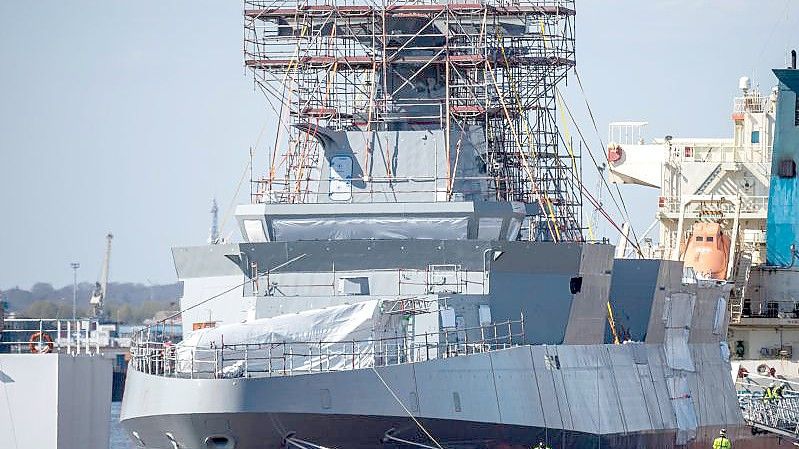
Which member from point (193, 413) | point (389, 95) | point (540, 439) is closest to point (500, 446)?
point (540, 439)

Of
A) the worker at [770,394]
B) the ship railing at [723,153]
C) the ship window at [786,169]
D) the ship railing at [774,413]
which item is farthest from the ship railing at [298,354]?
the ship railing at [723,153]

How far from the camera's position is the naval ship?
33281mm

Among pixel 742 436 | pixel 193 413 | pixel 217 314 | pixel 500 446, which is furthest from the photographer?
pixel 742 436

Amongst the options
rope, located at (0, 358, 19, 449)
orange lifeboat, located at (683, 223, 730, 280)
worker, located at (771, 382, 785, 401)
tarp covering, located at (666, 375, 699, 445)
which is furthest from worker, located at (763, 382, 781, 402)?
rope, located at (0, 358, 19, 449)

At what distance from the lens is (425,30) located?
43844 millimetres

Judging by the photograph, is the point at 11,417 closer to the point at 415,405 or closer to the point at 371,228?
the point at 415,405

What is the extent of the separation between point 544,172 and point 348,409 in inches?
643

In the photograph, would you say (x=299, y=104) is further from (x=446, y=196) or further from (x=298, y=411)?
(x=298, y=411)

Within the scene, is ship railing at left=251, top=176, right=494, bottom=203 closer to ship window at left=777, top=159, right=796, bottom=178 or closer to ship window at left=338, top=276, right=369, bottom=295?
ship window at left=338, top=276, right=369, bottom=295

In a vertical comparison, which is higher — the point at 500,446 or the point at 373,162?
the point at 373,162

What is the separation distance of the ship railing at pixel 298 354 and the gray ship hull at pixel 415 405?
48 centimetres

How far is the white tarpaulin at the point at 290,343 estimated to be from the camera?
33250 millimetres

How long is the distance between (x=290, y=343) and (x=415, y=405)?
2316mm

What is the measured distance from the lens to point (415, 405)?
33.5 metres
